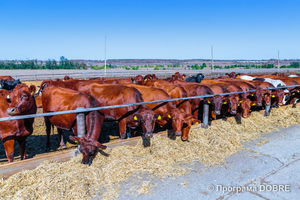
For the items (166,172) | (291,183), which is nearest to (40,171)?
(166,172)

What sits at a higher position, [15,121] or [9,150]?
[15,121]

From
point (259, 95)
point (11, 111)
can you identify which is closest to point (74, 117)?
point (11, 111)

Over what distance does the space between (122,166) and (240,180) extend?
242 centimetres

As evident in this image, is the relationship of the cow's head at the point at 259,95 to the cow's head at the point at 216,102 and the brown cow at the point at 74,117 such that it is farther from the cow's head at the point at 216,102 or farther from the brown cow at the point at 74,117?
the brown cow at the point at 74,117

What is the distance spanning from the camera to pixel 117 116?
276 inches

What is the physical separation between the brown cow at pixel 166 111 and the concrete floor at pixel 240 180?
47.5 inches

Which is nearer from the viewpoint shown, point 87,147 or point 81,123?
point 87,147

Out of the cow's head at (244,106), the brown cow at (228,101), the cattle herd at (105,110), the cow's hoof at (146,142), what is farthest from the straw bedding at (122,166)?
the cow's head at (244,106)

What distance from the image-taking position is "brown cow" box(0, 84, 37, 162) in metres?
5.19

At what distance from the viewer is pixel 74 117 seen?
5.94 meters

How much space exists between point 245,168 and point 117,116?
3.76 m

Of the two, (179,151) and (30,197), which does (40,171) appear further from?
(179,151)

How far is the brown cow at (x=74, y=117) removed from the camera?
15.6 feet

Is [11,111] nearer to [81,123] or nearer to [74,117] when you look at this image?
[74,117]
